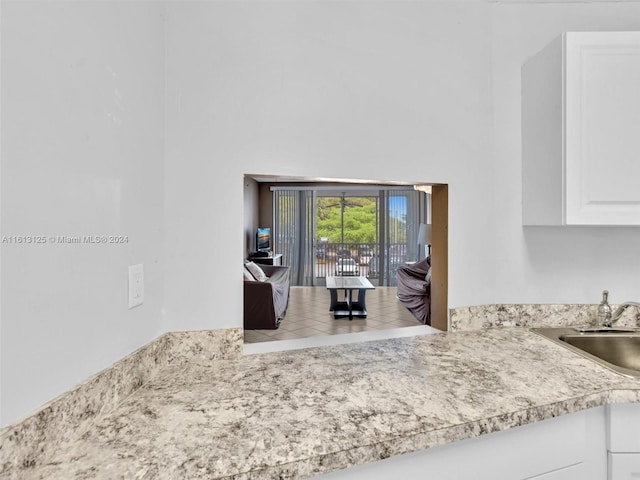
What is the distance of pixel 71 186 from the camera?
75cm

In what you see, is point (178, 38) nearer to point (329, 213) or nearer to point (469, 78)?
point (469, 78)

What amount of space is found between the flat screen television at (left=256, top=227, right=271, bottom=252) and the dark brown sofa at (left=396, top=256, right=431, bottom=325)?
3.37 meters

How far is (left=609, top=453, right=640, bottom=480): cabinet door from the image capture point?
3.18 feet

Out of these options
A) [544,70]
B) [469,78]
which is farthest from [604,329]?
[469,78]

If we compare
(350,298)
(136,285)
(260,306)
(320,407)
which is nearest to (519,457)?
(320,407)

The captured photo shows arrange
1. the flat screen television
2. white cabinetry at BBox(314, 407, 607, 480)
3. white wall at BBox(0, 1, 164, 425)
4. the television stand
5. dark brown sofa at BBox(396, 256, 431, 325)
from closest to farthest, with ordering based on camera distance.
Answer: white wall at BBox(0, 1, 164, 425)
white cabinetry at BBox(314, 407, 607, 480)
dark brown sofa at BBox(396, 256, 431, 325)
the television stand
the flat screen television

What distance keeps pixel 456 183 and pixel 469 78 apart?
1.45ft

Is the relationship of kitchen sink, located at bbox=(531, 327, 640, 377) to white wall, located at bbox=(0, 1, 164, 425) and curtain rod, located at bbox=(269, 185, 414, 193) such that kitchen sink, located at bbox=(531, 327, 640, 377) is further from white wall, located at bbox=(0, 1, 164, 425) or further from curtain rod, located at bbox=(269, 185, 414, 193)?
curtain rod, located at bbox=(269, 185, 414, 193)

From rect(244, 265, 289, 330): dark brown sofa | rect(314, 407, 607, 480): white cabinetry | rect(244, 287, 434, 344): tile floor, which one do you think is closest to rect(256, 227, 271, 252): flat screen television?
rect(244, 287, 434, 344): tile floor

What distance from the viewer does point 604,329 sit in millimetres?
1446

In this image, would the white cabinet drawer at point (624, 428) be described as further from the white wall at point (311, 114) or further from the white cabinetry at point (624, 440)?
the white wall at point (311, 114)

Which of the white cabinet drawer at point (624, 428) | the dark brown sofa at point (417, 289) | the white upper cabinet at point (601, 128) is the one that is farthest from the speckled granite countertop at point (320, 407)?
the dark brown sofa at point (417, 289)

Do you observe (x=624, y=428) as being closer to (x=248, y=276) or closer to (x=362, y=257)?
(x=248, y=276)

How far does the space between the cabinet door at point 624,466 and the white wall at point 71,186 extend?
52.6 inches
